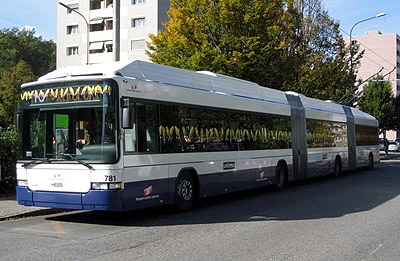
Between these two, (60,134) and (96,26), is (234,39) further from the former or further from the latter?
(96,26)

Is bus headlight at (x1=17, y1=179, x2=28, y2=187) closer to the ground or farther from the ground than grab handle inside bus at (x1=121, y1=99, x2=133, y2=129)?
closer to the ground

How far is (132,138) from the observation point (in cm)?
945

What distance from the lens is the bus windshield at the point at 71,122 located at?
9.02m

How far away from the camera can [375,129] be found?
95.0ft

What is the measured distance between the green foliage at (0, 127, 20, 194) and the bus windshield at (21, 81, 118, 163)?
4.39 meters

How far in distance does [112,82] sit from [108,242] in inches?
120

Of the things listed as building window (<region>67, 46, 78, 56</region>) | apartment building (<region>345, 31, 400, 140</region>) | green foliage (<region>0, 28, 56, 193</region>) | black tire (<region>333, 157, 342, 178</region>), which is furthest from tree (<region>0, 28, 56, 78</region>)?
apartment building (<region>345, 31, 400, 140</region>)

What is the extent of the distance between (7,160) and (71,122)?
5359mm

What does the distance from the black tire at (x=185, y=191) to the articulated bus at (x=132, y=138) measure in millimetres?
25

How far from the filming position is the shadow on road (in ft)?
33.4

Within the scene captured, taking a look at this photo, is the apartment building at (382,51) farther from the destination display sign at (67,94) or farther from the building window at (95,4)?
the destination display sign at (67,94)

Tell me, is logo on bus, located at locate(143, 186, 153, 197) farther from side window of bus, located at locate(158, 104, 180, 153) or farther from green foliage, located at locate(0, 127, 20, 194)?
green foliage, located at locate(0, 127, 20, 194)

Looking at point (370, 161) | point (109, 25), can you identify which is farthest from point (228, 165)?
point (109, 25)

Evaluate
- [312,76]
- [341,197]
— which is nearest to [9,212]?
[341,197]
